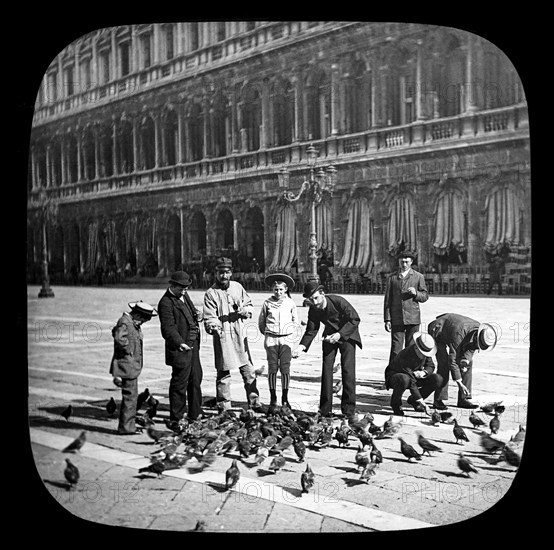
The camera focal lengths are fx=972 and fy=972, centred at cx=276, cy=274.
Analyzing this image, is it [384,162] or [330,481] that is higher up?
[384,162]

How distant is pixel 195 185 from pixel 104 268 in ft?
2.61

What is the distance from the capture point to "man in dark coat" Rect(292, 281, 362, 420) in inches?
244

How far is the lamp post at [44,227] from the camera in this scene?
240 inches

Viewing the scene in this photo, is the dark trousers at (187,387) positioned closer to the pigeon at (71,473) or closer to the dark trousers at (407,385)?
the pigeon at (71,473)

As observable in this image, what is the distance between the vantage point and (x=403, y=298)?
244 inches

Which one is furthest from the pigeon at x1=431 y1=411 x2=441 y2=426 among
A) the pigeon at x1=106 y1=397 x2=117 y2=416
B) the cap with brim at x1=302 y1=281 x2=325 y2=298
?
the pigeon at x1=106 y1=397 x2=117 y2=416

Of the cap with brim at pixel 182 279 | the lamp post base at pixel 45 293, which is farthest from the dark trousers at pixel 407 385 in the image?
the lamp post base at pixel 45 293

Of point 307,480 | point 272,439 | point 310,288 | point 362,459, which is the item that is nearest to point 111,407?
point 272,439

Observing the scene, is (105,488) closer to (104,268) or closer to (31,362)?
(31,362)

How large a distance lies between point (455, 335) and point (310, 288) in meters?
0.99

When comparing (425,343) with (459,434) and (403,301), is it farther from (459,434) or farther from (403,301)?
(459,434)

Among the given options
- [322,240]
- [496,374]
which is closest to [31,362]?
[322,240]

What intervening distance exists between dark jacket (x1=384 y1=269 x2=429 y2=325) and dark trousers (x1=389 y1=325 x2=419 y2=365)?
0.03 m

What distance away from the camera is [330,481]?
5.95 meters
